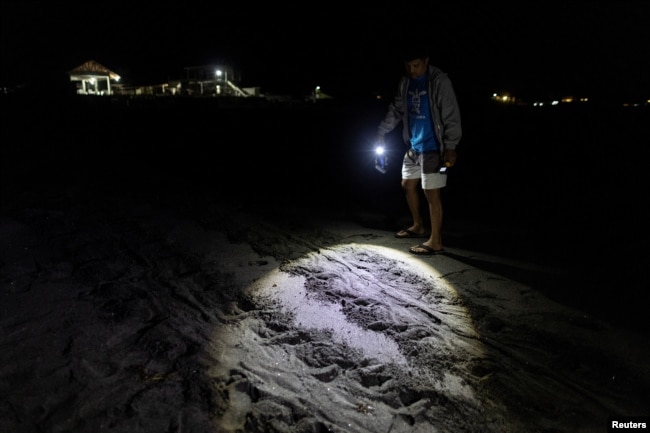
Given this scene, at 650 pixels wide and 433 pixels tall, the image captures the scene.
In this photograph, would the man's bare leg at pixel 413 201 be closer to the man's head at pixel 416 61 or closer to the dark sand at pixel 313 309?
the dark sand at pixel 313 309

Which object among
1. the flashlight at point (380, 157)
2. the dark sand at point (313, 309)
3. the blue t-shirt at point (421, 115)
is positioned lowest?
the dark sand at point (313, 309)

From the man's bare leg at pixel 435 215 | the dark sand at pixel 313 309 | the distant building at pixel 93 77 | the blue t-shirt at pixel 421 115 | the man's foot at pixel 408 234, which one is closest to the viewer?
the dark sand at pixel 313 309

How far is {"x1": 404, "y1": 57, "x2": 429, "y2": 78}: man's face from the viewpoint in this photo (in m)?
4.22

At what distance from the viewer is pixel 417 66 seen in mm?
4242

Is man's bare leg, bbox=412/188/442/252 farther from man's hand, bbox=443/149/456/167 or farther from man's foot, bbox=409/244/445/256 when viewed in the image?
man's hand, bbox=443/149/456/167

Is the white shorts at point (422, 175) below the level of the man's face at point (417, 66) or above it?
below

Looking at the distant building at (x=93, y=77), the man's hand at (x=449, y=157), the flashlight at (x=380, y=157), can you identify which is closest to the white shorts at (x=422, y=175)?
the man's hand at (x=449, y=157)

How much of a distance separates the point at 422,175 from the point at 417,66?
132 cm

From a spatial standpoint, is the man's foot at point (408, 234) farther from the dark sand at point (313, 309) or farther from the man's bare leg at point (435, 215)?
the man's bare leg at point (435, 215)

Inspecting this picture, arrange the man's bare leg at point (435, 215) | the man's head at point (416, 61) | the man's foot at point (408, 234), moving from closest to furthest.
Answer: the man's head at point (416, 61) → the man's bare leg at point (435, 215) → the man's foot at point (408, 234)

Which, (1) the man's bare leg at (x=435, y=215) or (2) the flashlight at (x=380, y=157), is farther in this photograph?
(2) the flashlight at (x=380, y=157)

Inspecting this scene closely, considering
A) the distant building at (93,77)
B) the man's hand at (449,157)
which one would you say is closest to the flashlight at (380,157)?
the man's hand at (449,157)

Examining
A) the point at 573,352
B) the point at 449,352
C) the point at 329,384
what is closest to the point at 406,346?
the point at 449,352

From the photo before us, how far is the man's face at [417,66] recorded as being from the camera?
4.22 metres
